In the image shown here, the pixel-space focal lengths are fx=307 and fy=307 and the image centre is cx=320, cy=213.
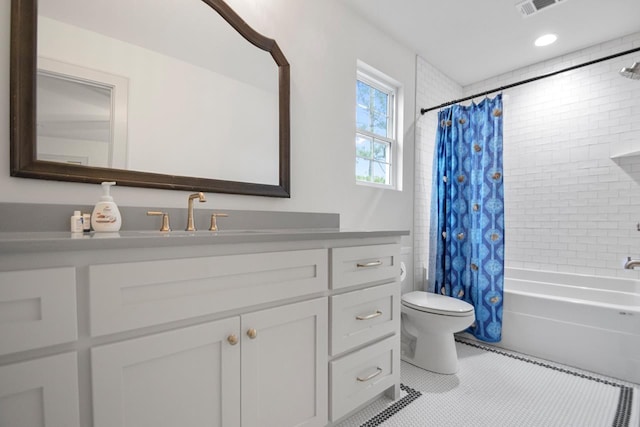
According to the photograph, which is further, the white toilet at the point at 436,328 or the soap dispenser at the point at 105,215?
the white toilet at the point at 436,328

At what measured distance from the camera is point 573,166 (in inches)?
110

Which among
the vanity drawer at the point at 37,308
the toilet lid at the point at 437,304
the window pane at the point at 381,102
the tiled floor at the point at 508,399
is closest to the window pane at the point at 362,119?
the window pane at the point at 381,102

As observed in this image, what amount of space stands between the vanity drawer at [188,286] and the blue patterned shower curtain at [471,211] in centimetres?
179

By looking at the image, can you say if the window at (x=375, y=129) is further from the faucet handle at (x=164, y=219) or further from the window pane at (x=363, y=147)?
the faucet handle at (x=164, y=219)

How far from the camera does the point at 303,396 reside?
4.09ft

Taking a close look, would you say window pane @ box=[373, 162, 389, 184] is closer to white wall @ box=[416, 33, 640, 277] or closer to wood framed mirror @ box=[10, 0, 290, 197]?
white wall @ box=[416, 33, 640, 277]

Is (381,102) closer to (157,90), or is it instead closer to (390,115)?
(390,115)

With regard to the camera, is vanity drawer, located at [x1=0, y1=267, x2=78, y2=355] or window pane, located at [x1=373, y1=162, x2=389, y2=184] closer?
vanity drawer, located at [x1=0, y1=267, x2=78, y2=355]

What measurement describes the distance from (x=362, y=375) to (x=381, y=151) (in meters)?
1.75

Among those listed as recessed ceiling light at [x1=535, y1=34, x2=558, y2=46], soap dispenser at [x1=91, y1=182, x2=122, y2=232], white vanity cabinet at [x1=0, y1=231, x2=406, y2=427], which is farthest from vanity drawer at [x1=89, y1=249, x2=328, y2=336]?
recessed ceiling light at [x1=535, y1=34, x2=558, y2=46]

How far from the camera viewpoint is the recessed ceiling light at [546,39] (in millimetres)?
2500

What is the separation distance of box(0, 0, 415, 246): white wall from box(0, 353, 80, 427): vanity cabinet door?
0.76 metres

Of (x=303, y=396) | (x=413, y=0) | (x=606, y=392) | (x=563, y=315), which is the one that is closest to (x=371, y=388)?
(x=303, y=396)

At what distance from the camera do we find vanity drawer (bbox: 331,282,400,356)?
137 cm
